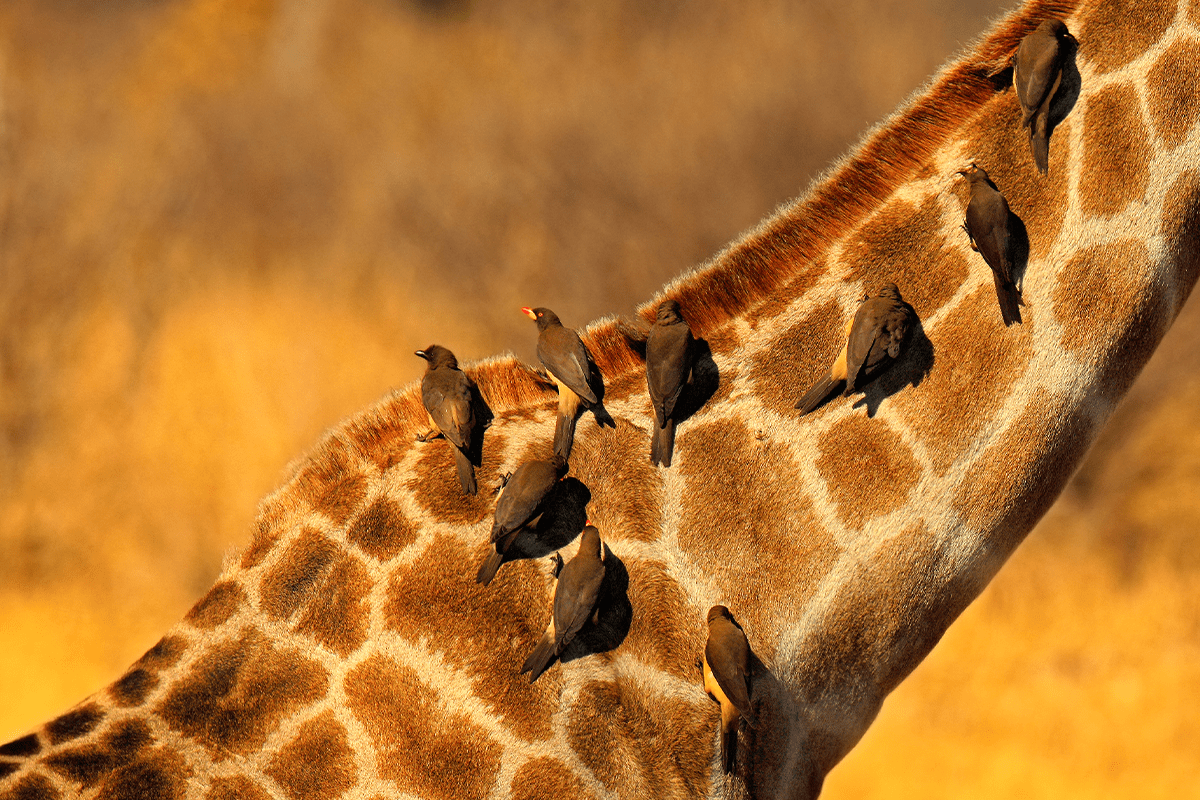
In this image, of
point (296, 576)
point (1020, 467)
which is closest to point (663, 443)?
point (1020, 467)

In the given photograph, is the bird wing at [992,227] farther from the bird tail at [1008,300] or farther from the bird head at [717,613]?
Answer: the bird head at [717,613]

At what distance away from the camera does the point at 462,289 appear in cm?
454

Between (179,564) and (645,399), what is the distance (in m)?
3.26

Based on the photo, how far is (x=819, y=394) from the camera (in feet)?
6.15

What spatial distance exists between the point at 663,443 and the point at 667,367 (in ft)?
0.55

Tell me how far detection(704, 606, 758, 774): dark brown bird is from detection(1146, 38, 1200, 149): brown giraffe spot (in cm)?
125

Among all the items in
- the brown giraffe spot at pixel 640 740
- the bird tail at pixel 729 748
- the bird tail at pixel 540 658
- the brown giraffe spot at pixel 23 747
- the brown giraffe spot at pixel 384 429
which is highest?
the brown giraffe spot at pixel 384 429

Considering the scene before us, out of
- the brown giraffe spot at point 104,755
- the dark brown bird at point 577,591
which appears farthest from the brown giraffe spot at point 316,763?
the dark brown bird at point 577,591

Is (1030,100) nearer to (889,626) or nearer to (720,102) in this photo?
(889,626)

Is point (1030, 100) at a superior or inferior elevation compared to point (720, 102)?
inferior

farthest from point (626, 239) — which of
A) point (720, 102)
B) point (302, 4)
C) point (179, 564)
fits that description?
point (179, 564)

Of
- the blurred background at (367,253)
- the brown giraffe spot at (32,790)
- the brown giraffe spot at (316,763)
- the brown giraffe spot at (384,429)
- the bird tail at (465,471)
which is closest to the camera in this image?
the brown giraffe spot at (32,790)

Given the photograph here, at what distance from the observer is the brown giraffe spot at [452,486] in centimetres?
200

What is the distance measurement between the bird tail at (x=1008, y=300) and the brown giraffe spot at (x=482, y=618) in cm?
104
